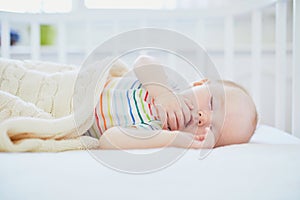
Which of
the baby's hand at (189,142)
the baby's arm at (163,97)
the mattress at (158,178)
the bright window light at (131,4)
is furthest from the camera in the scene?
the bright window light at (131,4)

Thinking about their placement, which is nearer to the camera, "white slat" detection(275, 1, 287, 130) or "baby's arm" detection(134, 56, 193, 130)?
"baby's arm" detection(134, 56, 193, 130)

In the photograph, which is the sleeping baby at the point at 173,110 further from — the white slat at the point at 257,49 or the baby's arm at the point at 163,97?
the white slat at the point at 257,49

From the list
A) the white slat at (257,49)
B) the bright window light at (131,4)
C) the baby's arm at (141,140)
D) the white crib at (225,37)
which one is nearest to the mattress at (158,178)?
the baby's arm at (141,140)

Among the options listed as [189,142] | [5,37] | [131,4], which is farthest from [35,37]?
[189,142]

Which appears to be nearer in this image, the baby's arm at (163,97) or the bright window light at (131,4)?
the baby's arm at (163,97)

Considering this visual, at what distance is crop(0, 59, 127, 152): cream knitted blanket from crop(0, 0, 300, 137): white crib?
0.39 metres

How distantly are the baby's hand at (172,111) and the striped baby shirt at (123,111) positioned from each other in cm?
2

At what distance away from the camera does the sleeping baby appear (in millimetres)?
944

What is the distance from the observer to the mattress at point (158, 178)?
500 mm

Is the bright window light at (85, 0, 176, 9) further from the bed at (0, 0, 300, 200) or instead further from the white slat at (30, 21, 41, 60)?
the bed at (0, 0, 300, 200)

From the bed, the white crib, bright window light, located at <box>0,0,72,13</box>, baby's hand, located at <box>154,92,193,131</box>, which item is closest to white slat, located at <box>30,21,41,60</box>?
the white crib

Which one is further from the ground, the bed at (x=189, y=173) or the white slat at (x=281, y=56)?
the white slat at (x=281, y=56)

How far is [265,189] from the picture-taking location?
52 cm

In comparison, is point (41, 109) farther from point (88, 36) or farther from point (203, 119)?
point (88, 36)
